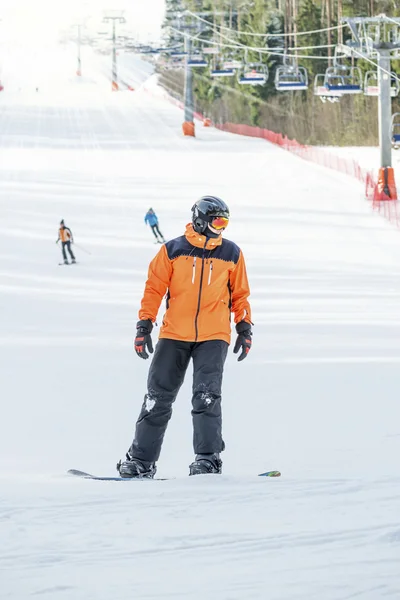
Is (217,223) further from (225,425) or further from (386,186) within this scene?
(386,186)

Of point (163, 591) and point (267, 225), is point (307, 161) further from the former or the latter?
point (163, 591)

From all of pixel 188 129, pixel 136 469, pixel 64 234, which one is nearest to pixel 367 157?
pixel 188 129

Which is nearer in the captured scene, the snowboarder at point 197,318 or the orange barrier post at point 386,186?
the snowboarder at point 197,318

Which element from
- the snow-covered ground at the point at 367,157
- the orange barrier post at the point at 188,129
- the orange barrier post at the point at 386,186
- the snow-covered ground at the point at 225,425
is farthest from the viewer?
the orange barrier post at the point at 188,129

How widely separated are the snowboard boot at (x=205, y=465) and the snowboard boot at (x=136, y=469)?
25 centimetres

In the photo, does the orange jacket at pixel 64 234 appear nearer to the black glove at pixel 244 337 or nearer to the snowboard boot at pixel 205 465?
the black glove at pixel 244 337

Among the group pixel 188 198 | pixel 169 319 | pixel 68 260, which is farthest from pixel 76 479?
pixel 188 198

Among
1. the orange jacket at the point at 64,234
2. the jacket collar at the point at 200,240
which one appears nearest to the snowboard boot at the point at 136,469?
the jacket collar at the point at 200,240

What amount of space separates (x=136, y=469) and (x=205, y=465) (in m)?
0.37

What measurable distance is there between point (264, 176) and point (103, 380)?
27749mm

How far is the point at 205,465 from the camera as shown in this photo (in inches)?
211

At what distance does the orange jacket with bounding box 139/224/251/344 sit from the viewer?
535cm

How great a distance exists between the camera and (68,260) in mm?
22406

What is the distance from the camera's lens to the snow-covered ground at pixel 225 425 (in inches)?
143
